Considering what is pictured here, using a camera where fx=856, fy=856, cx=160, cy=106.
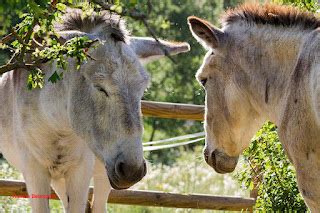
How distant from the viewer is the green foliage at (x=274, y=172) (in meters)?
6.54

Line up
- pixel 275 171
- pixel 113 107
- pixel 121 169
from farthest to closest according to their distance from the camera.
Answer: pixel 275 171 < pixel 113 107 < pixel 121 169

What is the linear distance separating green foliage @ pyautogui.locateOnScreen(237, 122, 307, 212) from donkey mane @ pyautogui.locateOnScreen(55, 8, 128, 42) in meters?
1.44

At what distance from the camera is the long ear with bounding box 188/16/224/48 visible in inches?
223

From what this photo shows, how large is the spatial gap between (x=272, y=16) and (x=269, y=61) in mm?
307

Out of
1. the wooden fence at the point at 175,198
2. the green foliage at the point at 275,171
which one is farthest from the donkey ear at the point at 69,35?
the wooden fence at the point at 175,198

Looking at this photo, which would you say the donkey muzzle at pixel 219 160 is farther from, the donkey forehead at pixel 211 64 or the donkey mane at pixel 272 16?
the donkey mane at pixel 272 16

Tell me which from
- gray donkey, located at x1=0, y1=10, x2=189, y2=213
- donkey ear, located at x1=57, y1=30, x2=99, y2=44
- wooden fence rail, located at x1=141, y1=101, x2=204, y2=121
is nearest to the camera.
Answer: gray donkey, located at x1=0, y1=10, x2=189, y2=213

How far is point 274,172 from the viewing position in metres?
6.59

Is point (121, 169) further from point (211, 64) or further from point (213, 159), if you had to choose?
point (211, 64)

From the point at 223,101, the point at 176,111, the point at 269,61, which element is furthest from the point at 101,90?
the point at 176,111

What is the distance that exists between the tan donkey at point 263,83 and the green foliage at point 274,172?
0.60 metres

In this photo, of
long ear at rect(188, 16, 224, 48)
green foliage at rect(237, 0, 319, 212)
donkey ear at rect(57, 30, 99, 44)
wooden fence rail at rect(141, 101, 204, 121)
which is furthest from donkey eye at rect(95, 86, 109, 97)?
wooden fence rail at rect(141, 101, 204, 121)

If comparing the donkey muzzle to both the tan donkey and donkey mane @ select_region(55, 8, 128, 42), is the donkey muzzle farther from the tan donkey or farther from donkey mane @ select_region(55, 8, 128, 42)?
donkey mane @ select_region(55, 8, 128, 42)

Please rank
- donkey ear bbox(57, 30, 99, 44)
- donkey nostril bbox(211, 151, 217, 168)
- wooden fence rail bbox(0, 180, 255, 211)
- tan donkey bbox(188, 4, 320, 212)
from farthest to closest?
wooden fence rail bbox(0, 180, 255, 211), donkey nostril bbox(211, 151, 217, 168), donkey ear bbox(57, 30, 99, 44), tan donkey bbox(188, 4, 320, 212)
